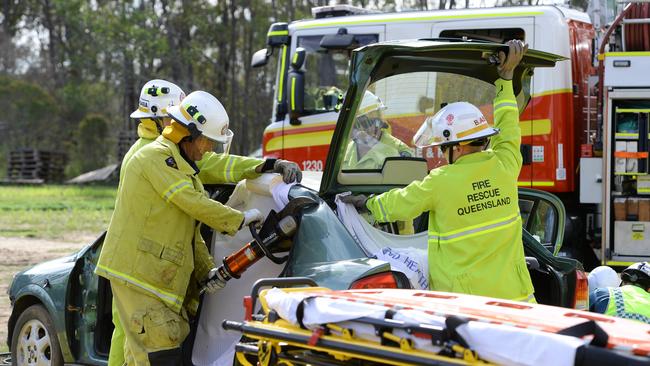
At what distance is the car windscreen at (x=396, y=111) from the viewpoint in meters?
5.70

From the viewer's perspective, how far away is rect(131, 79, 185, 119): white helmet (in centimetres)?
622

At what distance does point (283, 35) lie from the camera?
12.0 m

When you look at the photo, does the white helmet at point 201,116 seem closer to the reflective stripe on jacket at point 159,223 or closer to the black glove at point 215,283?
the reflective stripe on jacket at point 159,223

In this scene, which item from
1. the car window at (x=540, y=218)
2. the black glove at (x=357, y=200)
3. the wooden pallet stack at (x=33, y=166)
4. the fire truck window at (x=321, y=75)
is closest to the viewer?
the black glove at (x=357, y=200)

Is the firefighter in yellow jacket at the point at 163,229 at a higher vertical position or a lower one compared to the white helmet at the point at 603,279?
higher

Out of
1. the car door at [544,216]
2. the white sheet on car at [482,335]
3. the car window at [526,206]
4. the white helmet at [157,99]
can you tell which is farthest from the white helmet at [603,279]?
the white helmet at [157,99]

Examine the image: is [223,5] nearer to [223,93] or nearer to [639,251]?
[223,93]

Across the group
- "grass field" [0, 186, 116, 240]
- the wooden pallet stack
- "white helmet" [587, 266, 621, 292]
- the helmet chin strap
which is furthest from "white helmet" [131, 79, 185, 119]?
the wooden pallet stack

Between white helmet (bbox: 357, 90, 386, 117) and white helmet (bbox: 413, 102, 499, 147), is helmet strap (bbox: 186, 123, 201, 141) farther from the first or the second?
white helmet (bbox: 413, 102, 499, 147)

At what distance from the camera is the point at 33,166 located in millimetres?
35031

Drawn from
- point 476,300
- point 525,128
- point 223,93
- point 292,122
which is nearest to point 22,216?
point 292,122

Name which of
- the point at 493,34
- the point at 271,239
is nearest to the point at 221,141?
the point at 271,239

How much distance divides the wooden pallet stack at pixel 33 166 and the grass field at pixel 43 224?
5.05 meters

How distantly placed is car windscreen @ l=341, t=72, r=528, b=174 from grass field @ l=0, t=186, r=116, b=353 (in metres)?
3.72
